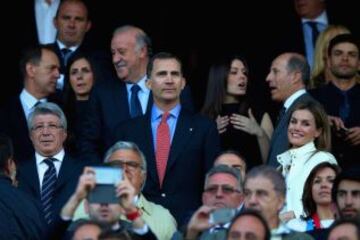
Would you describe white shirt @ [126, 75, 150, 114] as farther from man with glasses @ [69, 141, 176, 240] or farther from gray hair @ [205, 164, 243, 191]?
gray hair @ [205, 164, 243, 191]

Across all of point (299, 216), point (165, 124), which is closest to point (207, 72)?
point (165, 124)

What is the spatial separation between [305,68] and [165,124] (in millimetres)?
1707

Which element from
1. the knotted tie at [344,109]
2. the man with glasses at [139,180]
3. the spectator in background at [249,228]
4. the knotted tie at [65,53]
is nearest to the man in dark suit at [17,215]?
the man with glasses at [139,180]

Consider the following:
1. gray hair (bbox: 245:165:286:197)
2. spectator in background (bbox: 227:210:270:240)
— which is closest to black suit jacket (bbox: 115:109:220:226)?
gray hair (bbox: 245:165:286:197)

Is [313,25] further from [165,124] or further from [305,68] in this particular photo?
[165,124]

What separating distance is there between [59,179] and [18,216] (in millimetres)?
1107

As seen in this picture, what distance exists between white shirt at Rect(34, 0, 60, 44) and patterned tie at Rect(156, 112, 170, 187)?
3.21 meters

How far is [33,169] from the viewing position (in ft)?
54.8

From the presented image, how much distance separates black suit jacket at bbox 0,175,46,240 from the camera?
1543cm

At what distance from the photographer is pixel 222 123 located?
18.0 meters

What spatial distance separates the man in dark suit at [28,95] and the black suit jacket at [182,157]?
4.11 feet

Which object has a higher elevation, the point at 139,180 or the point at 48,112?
the point at 48,112

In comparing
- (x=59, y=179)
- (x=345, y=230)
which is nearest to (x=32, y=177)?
(x=59, y=179)

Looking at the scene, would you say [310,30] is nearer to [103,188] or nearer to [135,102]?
[135,102]
